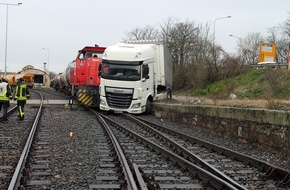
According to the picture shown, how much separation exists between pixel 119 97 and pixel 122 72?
129 centimetres

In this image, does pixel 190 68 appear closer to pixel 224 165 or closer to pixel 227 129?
pixel 227 129

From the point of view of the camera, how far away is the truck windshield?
21.4m

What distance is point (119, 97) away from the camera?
21.6m

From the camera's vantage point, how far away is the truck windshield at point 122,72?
2137cm

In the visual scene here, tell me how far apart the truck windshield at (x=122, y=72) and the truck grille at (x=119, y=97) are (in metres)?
0.62

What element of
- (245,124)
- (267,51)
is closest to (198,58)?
(267,51)

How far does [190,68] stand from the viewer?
49.7 m

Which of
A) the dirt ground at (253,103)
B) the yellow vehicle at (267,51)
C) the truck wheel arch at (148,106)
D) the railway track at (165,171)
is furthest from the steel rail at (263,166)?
the yellow vehicle at (267,51)

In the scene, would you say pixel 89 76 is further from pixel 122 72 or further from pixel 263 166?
pixel 263 166

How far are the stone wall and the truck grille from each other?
4.01 m

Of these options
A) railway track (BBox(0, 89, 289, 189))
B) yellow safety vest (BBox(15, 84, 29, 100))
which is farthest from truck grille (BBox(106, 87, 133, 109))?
railway track (BBox(0, 89, 289, 189))

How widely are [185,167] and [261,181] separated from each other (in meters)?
1.51

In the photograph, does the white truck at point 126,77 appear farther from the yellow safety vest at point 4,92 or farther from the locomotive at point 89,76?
the yellow safety vest at point 4,92

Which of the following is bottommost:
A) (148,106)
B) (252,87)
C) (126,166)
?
(126,166)
